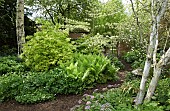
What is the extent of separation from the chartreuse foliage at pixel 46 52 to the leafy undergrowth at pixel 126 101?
96.4 inches

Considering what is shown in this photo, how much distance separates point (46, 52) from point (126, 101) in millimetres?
3495

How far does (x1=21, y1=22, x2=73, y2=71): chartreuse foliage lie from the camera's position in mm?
7344

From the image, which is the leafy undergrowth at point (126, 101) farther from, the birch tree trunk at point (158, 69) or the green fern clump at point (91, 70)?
the green fern clump at point (91, 70)

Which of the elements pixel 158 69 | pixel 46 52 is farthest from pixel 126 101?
pixel 46 52

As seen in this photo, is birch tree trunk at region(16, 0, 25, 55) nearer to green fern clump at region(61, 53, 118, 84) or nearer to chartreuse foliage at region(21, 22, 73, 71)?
chartreuse foliage at region(21, 22, 73, 71)

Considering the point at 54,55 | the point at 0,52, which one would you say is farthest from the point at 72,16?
the point at 54,55

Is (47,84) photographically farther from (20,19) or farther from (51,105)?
(20,19)

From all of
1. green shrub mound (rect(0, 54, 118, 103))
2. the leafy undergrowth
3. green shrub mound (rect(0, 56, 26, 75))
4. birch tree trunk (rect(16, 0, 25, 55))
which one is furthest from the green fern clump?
birch tree trunk (rect(16, 0, 25, 55))

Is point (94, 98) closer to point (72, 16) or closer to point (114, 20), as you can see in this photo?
point (114, 20)

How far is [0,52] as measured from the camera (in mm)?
10656

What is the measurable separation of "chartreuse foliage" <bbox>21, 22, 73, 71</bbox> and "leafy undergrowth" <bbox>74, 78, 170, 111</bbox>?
2.45 meters

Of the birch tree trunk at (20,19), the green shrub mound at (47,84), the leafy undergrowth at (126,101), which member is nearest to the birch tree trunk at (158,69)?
the leafy undergrowth at (126,101)

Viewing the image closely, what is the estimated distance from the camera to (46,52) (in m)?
7.35

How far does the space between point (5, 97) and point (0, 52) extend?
5.08m
